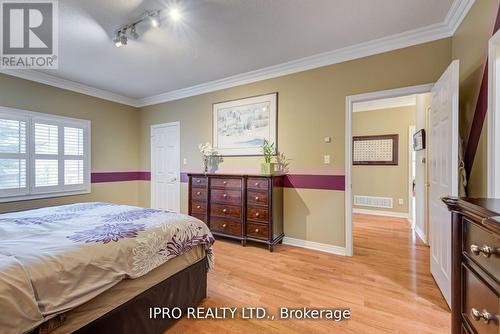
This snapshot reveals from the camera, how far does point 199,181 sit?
11.7ft

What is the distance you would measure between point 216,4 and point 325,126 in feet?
6.30

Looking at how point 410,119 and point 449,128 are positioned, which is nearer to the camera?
point 449,128

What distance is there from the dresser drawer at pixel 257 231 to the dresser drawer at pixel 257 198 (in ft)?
1.01

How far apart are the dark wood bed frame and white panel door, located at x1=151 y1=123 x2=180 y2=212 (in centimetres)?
279

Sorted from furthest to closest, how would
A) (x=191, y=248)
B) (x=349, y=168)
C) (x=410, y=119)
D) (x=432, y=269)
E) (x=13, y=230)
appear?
(x=410, y=119)
(x=349, y=168)
(x=432, y=269)
(x=191, y=248)
(x=13, y=230)

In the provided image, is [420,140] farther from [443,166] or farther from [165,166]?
[165,166]

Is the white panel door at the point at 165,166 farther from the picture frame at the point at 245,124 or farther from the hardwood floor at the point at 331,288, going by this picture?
the hardwood floor at the point at 331,288

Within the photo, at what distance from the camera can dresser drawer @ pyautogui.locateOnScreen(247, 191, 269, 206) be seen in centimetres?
302

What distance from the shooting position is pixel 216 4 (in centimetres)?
203

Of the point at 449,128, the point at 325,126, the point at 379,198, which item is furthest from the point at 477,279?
the point at 379,198

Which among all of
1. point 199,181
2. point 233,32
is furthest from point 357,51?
point 199,181

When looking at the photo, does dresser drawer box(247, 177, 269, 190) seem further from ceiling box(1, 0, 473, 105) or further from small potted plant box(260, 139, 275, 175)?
ceiling box(1, 0, 473, 105)

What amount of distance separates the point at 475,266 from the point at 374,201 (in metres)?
4.79

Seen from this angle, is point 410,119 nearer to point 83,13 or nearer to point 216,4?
point 216,4
